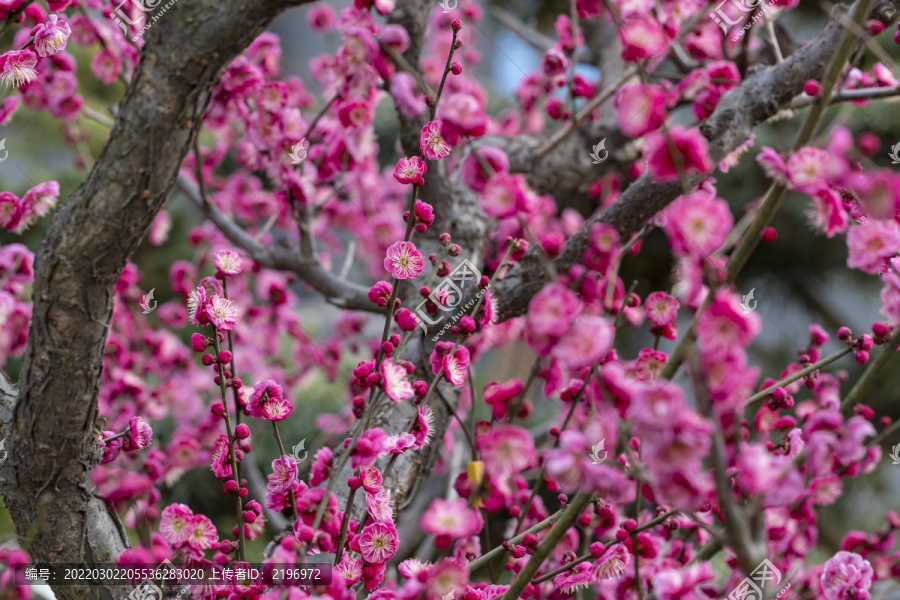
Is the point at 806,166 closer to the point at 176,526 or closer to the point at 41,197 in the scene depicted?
the point at 176,526

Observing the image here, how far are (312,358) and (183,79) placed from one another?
4.06ft

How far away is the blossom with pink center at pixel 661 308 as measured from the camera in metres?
0.77

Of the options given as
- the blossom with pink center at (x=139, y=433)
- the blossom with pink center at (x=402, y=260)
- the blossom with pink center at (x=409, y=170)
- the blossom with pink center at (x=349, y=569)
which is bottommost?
the blossom with pink center at (x=349, y=569)

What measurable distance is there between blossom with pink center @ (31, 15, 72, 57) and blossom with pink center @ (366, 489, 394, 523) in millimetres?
653

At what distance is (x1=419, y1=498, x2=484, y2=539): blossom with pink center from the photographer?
538 millimetres

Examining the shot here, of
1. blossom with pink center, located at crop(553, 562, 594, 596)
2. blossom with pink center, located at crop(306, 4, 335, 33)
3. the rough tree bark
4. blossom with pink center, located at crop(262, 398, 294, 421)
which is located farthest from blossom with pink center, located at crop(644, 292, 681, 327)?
blossom with pink center, located at crop(306, 4, 335, 33)

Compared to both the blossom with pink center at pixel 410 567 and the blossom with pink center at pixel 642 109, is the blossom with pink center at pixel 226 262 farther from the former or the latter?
the blossom with pink center at pixel 642 109

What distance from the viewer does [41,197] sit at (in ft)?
3.07

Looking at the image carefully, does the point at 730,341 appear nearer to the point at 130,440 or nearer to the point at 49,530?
the point at 130,440

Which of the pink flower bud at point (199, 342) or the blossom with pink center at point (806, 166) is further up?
the blossom with pink center at point (806, 166)

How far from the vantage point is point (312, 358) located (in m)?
1.89

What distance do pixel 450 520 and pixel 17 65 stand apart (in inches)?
29.4

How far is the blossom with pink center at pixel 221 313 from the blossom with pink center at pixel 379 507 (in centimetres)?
23

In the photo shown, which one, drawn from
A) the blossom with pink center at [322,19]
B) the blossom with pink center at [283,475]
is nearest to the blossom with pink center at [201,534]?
the blossom with pink center at [283,475]
